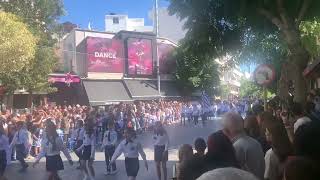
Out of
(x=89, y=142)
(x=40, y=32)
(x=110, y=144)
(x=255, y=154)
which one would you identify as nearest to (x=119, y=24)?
(x=40, y=32)

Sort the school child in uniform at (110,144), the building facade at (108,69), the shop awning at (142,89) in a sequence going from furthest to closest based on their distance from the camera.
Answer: the shop awning at (142,89) → the building facade at (108,69) → the school child in uniform at (110,144)

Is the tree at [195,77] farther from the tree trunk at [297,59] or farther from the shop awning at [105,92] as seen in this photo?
the tree trunk at [297,59]

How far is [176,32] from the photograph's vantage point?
6644 cm

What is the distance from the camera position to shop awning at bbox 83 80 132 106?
131 feet

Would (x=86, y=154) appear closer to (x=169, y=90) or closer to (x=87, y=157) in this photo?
(x=87, y=157)

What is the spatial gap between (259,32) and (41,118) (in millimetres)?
10631

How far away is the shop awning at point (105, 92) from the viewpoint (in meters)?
40.1

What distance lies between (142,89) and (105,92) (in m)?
5.00

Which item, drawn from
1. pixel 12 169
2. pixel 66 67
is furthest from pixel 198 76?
pixel 12 169

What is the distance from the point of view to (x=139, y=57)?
47688mm

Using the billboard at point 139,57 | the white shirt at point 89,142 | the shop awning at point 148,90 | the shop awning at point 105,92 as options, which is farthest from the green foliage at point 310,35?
the billboard at point 139,57

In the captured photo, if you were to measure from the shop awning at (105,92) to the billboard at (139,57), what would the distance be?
9.30 ft

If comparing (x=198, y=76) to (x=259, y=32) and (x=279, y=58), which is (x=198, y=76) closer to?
(x=279, y=58)

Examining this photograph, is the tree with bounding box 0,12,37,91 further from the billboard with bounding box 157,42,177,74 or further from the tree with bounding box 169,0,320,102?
the billboard with bounding box 157,42,177,74
